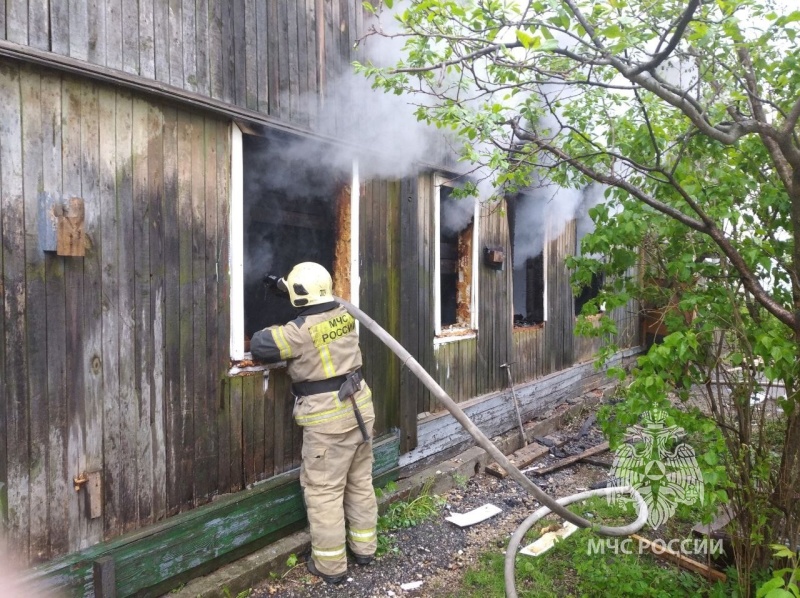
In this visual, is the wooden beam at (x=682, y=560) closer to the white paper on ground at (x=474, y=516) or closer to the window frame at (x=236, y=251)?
the white paper on ground at (x=474, y=516)

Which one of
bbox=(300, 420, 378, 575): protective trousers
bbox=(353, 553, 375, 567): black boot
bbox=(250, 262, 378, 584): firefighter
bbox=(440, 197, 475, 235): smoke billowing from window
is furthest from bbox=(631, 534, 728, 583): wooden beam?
bbox=(440, 197, 475, 235): smoke billowing from window

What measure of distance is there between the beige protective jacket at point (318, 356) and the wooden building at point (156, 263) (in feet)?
1.12

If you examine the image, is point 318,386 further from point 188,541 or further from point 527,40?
point 527,40

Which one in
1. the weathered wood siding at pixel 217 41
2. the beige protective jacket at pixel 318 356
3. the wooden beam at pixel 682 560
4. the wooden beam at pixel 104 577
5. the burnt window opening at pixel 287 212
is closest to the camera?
→ the weathered wood siding at pixel 217 41

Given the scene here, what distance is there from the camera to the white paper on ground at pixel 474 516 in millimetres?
5023

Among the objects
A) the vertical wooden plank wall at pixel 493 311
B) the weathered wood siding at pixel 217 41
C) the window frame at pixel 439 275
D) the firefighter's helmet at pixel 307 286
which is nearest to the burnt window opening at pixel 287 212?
the weathered wood siding at pixel 217 41

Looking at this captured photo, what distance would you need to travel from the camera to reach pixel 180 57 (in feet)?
11.5

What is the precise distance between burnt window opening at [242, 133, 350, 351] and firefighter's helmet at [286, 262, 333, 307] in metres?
0.80

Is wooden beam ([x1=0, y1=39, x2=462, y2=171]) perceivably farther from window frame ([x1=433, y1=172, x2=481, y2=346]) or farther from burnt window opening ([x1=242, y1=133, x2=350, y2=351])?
window frame ([x1=433, y1=172, x2=481, y2=346])

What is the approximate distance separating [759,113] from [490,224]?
148 inches

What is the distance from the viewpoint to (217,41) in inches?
147

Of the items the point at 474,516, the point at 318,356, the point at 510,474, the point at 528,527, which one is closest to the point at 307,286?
the point at 318,356

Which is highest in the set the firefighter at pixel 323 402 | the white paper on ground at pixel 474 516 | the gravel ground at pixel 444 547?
the firefighter at pixel 323 402

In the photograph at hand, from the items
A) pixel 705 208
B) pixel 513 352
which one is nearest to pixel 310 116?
pixel 705 208
